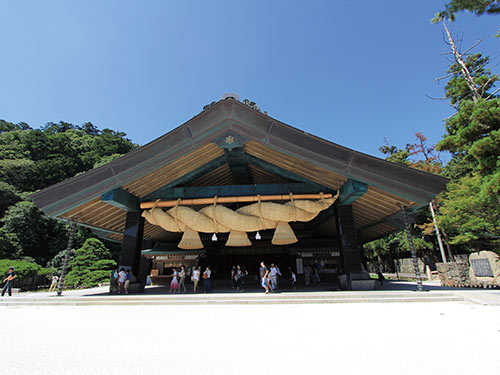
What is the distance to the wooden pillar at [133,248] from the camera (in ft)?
30.8

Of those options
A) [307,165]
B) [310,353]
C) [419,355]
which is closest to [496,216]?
[307,165]

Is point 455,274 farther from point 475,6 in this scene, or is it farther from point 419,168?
point 419,168

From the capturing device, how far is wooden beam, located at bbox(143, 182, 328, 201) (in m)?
9.88

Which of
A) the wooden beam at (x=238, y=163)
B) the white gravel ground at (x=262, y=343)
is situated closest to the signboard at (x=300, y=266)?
the wooden beam at (x=238, y=163)

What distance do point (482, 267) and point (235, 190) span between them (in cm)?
1227

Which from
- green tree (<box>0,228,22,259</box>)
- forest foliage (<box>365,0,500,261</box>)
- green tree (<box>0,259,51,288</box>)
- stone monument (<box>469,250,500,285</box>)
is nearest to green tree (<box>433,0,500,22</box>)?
forest foliage (<box>365,0,500,261</box>)

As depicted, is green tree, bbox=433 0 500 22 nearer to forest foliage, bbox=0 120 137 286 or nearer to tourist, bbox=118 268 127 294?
tourist, bbox=118 268 127 294

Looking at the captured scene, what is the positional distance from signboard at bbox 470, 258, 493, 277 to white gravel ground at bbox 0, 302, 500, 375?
8109mm

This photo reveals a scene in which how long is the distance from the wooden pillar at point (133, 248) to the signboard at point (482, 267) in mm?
15531

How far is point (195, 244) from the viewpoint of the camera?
9352 mm

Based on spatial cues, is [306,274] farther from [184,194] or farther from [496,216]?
[496,216]

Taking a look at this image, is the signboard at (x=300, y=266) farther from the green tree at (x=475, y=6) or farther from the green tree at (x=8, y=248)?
the green tree at (x=8, y=248)

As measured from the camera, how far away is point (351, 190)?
27.5 feet

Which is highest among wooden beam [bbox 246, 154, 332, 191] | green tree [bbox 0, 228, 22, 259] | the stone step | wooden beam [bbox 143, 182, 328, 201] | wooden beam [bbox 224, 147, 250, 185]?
wooden beam [bbox 224, 147, 250, 185]
